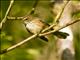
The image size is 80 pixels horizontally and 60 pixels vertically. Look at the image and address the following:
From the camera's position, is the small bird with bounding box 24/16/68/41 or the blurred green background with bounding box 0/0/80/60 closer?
the small bird with bounding box 24/16/68/41

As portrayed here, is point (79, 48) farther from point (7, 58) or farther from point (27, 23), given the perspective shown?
point (27, 23)

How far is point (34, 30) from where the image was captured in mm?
3531

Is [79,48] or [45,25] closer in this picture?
[45,25]

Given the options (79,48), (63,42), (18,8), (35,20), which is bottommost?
(63,42)

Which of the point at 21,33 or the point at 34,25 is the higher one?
the point at 21,33

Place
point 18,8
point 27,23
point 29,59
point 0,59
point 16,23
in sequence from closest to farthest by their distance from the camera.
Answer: point 27,23 < point 0,59 < point 29,59 < point 18,8 < point 16,23

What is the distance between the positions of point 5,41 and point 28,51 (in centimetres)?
61

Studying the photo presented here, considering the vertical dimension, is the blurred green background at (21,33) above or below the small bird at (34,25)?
above

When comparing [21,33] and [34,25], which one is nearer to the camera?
[34,25]

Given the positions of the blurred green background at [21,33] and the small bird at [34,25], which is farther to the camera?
the blurred green background at [21,33]

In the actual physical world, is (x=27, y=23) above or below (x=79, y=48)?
below

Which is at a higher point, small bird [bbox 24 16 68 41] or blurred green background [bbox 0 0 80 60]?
blurred green background [bbox 0 0 80 60]

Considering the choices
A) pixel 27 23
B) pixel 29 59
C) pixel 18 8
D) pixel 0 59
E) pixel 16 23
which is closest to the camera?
pixel 27 23

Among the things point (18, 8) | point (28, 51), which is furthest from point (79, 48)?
point (18, 8)
